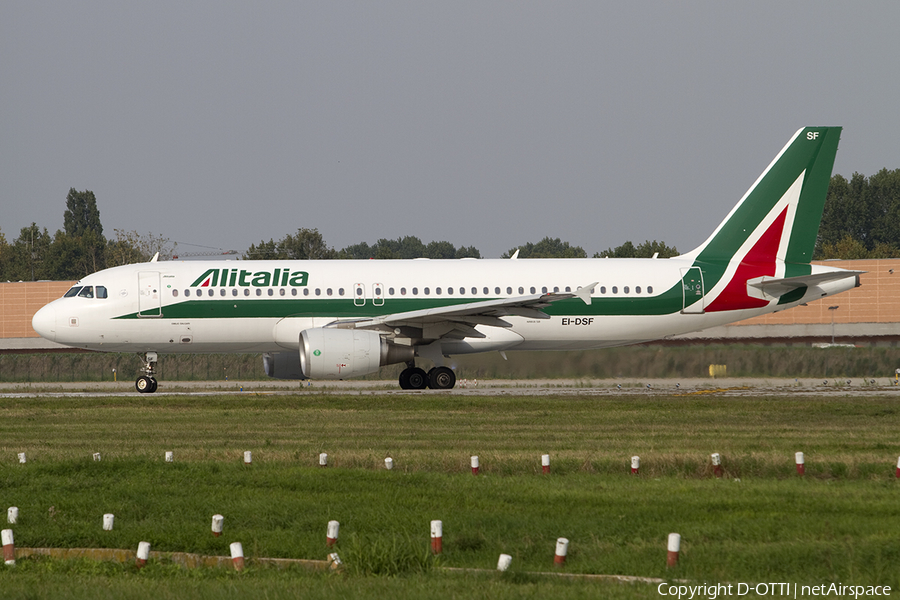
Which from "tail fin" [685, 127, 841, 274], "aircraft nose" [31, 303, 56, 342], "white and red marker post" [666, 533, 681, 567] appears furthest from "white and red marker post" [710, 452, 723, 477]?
"aircraft nose" [31, 303, 56, 342]

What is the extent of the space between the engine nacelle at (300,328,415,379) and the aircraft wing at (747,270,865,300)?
1154 centimetres

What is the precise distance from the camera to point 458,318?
2802cm

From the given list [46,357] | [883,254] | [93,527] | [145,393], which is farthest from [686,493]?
[883,254]

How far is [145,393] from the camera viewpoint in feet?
99.0

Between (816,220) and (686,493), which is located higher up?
(816,220)

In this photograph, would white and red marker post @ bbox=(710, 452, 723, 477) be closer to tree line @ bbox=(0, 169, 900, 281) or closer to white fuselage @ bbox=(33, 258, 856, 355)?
white fuselage @ bbox=(33, 258, 856, 355)

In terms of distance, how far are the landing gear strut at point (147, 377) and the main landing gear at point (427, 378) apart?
755 centimetres

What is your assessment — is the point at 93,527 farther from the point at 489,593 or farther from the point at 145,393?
the point at 145,393

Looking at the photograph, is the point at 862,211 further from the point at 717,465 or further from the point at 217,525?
the point at 217,525

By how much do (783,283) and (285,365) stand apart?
15007 mm

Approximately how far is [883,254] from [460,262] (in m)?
77.5

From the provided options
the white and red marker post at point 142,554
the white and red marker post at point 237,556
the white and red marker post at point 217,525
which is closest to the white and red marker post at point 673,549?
the white and red marker post at point 237,556

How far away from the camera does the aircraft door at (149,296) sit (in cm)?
2950

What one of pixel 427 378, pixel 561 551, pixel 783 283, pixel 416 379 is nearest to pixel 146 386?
pixel 416 379
